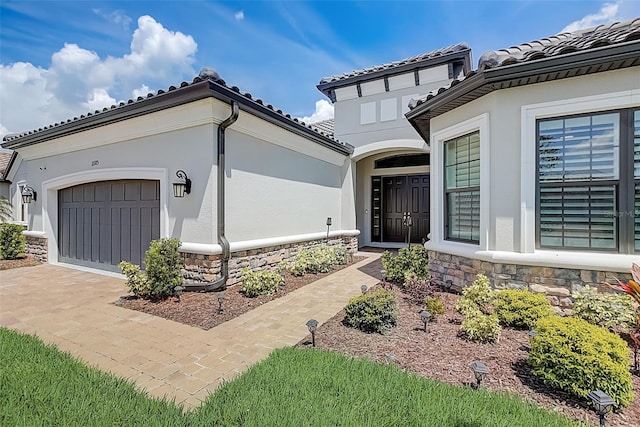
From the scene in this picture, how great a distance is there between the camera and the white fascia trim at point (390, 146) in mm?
10594

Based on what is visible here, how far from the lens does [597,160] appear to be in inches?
180

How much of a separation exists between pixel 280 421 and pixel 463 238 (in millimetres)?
5006

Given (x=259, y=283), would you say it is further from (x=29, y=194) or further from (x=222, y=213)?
(x=29, y=194)

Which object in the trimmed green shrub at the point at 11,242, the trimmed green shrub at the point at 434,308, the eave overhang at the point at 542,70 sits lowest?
the trimmed green shrub at the point at 434,308

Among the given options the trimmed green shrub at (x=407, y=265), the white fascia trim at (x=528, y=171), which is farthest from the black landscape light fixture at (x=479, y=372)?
the trimmed green shrub at (x=407, y=265)

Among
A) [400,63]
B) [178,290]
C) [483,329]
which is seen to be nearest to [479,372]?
[483,329]

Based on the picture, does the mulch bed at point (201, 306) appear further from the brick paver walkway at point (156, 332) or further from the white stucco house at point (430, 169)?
the white stucco house at point (430, 169)

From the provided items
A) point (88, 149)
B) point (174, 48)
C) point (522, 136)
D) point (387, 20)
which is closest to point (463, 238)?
point (522, 136)

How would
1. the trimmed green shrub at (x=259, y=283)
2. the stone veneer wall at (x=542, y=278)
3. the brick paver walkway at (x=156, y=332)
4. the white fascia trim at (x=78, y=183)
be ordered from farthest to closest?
the white fascia trim at (x=78, y=183) → the trimmed green shrub at (x=259, y=283) → the stone veneer wall at (x=542, y=278) → the brick paver walkway at (x=156, y=332)

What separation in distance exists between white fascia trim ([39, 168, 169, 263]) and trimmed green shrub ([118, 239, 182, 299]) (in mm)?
809

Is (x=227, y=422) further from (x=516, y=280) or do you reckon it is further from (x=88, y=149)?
(x=88, y=149)

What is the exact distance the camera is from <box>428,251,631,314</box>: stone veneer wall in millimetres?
4465

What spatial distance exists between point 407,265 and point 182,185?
16.9 feet

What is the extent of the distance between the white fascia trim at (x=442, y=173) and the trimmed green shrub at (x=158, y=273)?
17.7ft
